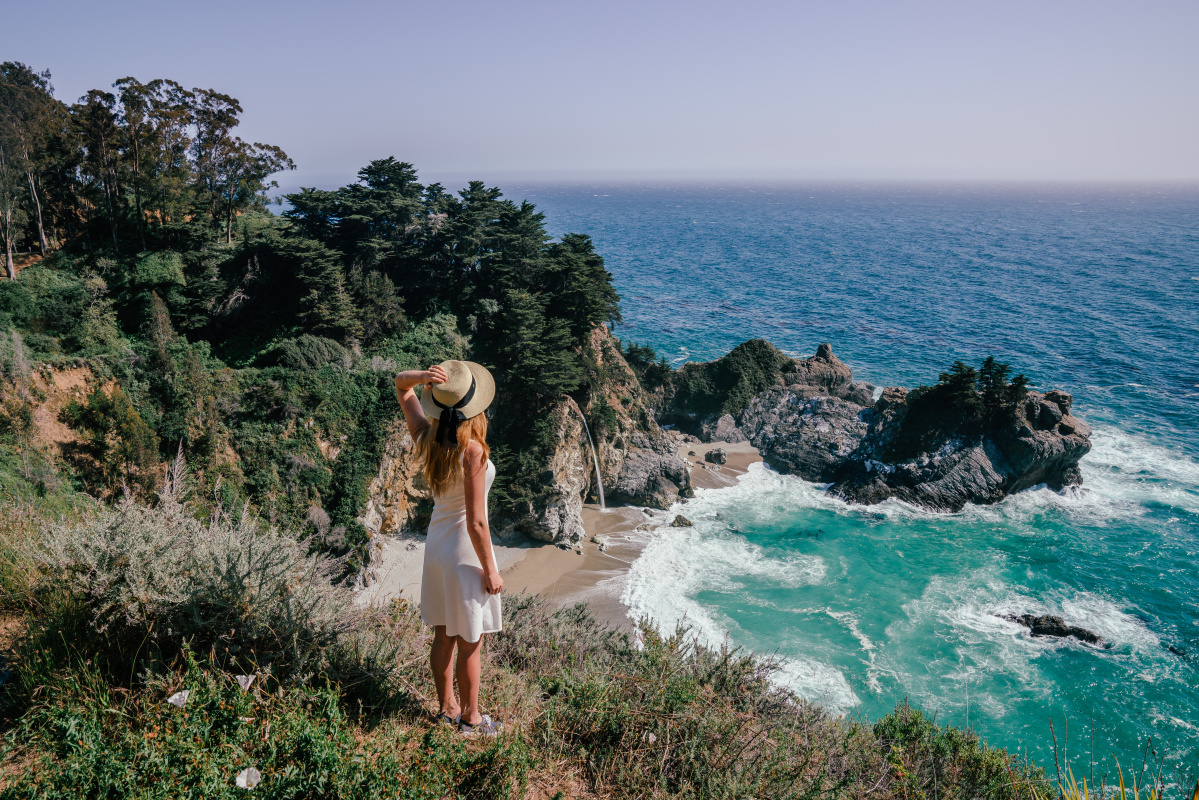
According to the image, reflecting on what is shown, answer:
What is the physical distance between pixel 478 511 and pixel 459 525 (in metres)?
0.20

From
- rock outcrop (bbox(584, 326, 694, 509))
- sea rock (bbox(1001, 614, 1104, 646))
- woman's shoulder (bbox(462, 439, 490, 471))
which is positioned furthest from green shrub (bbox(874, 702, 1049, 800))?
rock outcrop (bbox(584, 326, 694, 509))

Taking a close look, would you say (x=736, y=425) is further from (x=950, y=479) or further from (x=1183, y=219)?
(x=1183, y=219)

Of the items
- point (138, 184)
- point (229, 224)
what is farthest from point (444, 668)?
point (229, 224)

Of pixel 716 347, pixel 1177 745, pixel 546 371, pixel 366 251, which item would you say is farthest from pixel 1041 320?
pixel 366 251

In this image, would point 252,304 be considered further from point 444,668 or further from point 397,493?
point 444,668

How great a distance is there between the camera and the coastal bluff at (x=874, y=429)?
948 inches

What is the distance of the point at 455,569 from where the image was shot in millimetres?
3574

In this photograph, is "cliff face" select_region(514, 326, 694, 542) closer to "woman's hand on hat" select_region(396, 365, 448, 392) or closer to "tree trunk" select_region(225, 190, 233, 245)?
"woman's hand on hat" select_region(396, 365, 448, 392)

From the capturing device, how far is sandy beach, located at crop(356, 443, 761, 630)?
17891 millimetres

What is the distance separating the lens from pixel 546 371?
22.0 metres

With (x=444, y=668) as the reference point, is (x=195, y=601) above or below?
above

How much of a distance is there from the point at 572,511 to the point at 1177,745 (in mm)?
17571

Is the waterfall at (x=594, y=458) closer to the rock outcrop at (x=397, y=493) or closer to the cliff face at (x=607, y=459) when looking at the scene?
the cliff face at (x=607, y=459)

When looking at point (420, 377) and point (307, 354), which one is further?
point (307, 354)
